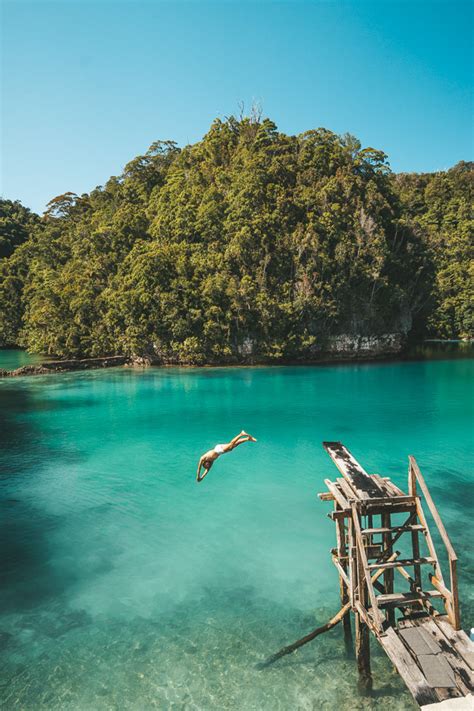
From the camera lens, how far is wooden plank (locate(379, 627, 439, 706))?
4809 millimetres

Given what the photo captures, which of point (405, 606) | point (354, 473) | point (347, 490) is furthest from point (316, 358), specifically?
point (405, 606)

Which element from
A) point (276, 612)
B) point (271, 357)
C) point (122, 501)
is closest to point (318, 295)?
point (271, 357)

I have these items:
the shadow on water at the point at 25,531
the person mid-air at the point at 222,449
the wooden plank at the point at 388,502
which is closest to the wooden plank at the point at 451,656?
the wooden plank at the point at 388,502

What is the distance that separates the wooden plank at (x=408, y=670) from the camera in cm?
481

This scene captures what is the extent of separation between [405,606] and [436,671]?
173 cm

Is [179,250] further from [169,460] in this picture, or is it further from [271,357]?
[169,460]

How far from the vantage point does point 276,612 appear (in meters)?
7.92

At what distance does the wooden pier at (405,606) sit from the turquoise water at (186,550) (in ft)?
A: 2.91

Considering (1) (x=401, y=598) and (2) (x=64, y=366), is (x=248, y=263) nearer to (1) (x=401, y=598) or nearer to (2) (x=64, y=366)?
(2) (x=64, y=366)

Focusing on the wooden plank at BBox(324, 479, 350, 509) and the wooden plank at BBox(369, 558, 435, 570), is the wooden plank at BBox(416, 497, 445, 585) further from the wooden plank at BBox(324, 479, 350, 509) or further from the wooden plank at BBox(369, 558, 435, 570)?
the wooden plank at BBox(324, 479, 350, 509)

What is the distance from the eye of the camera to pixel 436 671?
5.13 metres

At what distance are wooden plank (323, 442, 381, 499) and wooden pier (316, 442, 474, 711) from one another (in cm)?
2

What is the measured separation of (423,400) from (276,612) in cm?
2072

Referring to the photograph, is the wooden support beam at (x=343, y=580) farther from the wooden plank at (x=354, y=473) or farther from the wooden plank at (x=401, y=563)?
the wooden plank at (x=401, y=563)
